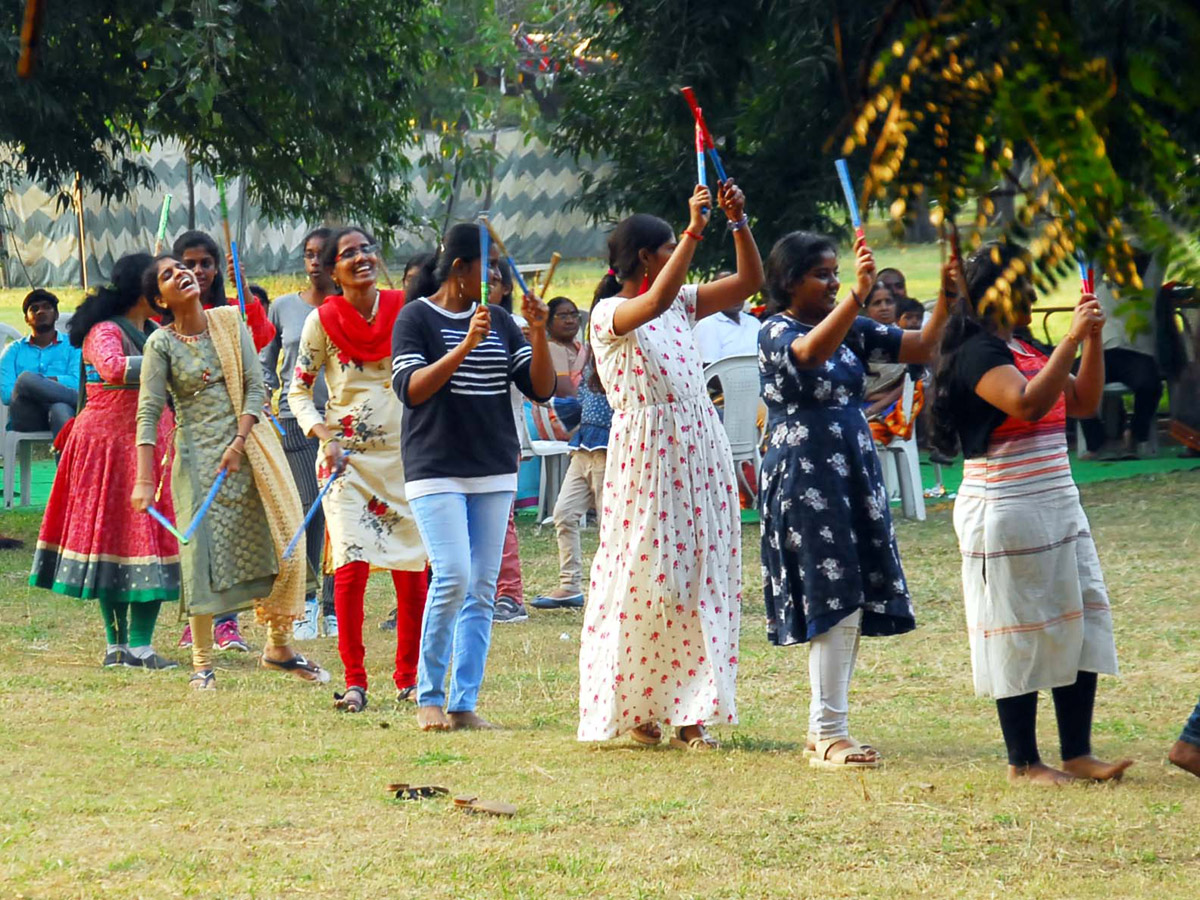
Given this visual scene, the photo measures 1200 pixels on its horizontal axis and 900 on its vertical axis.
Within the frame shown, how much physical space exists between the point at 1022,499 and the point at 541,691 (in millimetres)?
2874

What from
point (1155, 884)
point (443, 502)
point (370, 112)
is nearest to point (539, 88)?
point (370, 112)

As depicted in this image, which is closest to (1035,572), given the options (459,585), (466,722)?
(459,585)

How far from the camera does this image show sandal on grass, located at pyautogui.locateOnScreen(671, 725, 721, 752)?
6.31 m

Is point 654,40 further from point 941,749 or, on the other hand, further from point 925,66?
point 925,66

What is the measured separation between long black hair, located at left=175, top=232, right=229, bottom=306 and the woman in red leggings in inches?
39.2

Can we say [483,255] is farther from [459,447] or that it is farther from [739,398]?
[739,398]

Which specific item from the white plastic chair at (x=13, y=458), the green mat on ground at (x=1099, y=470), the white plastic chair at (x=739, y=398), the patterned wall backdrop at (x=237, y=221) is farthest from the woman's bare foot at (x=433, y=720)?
the patterned wall backdrop at (x=237, y=221)

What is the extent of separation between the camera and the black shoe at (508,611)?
9.75 metres

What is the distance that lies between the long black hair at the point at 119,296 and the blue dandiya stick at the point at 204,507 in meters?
1.06

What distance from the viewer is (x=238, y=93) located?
43.8 feet

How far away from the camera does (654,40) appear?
13336 mm

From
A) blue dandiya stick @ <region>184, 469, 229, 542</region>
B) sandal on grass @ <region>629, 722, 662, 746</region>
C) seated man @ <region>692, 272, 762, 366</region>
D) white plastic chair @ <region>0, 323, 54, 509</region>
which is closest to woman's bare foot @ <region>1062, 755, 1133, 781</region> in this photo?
sandal on grass @ <region>629, 722, 662, 746</region>

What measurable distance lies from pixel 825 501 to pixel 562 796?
1232mm

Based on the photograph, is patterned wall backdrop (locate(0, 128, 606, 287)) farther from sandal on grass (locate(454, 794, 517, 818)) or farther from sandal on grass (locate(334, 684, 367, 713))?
sandal on grass (locate(454, 794, 517, 818))
